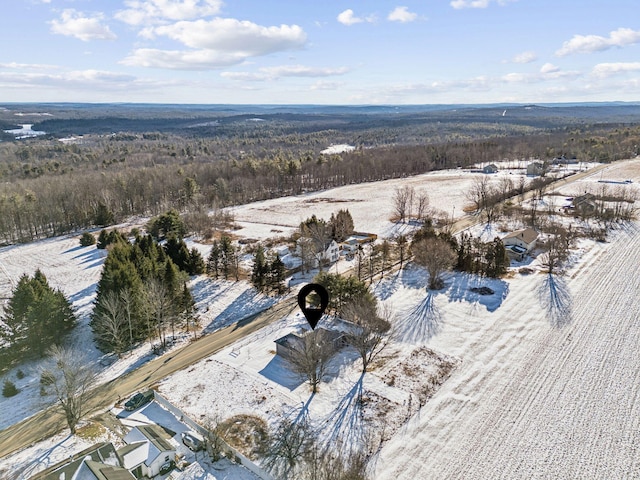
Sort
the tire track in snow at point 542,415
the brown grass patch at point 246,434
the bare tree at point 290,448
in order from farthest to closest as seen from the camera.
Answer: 1. the brown grass patch at point 246,434
2. the tire track in snow at point 542,415
3. the bare tree at point 290,448

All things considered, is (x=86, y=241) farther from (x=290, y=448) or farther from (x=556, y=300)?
(x=556, y=300)

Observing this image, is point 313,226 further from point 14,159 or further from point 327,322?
point 14,159

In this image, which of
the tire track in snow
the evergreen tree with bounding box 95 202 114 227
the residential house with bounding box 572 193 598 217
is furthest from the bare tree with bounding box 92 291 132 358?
the residential house with bounding box 572 193 598 217

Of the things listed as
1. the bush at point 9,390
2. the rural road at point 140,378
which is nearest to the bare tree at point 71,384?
the rural road at point 140,378

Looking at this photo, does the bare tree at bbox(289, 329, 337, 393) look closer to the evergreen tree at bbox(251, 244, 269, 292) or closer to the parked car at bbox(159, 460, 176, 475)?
the parked car at bbox(159, 460, 176, 475)

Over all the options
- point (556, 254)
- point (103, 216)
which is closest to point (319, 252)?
point (556, 254)

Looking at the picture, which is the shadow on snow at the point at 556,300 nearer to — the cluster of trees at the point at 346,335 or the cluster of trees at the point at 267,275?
the cluster of trees at the point at 346,335
